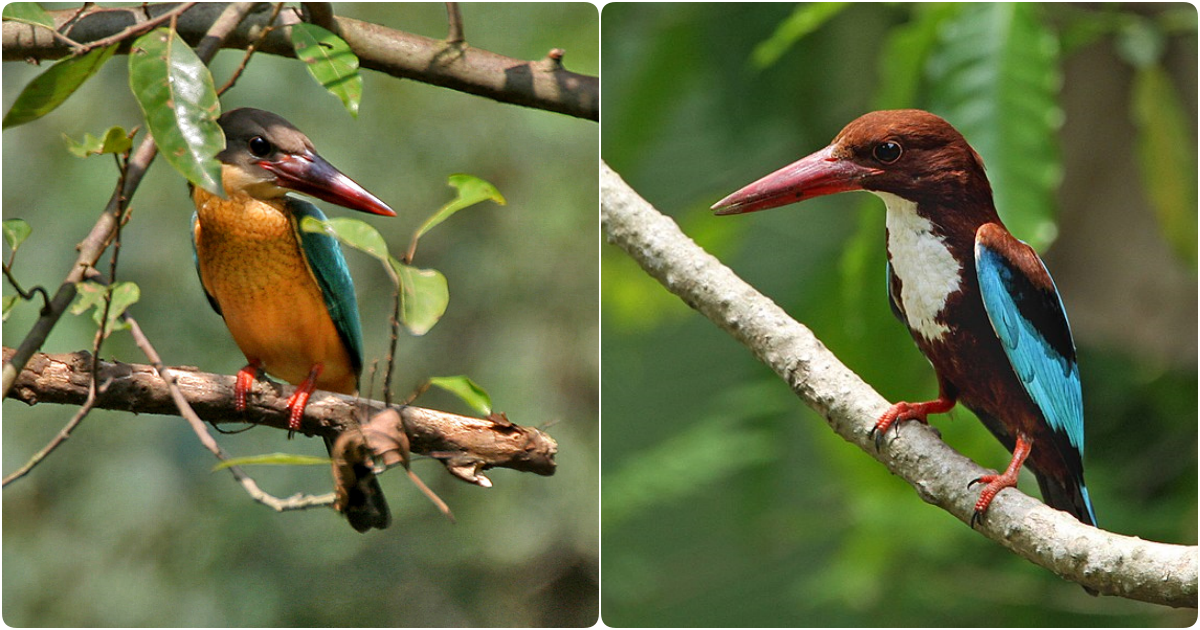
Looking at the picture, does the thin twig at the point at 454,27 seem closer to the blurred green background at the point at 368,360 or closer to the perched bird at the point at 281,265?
the blurred green background at the point at 368,360

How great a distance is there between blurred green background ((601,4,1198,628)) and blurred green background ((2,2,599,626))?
0.14 meters

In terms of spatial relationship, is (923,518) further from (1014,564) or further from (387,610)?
(387,610)

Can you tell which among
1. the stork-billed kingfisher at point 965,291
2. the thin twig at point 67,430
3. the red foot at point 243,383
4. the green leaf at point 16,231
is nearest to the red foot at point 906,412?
the stork-billed kingfisher at point 965,291

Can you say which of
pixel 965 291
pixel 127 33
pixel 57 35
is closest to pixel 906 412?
pixel 965 291

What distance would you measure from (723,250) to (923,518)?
1.90 ft

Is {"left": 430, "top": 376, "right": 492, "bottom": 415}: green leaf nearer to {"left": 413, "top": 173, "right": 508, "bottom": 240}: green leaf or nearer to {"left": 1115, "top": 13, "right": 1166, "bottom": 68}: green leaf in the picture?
{"left": 413, "top": 173, "right": 508, "bottom": 240}: green leaf

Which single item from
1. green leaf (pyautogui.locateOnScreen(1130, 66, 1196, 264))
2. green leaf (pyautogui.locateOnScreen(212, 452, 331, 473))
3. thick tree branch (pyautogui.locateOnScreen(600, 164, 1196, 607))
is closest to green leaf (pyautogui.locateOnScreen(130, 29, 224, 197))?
green leaf (pyautogui.locateOnScreen(212, 452, 331, 473))

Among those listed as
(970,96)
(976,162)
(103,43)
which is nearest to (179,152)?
(103,43)

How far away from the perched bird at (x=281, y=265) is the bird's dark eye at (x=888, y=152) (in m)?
0.58

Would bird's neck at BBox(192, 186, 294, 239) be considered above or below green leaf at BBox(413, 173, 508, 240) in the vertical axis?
below

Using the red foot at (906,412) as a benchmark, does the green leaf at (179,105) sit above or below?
above

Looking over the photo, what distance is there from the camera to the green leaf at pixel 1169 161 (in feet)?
5.22

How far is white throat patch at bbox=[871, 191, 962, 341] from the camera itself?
4.16 feet

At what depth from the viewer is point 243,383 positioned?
132 cm
